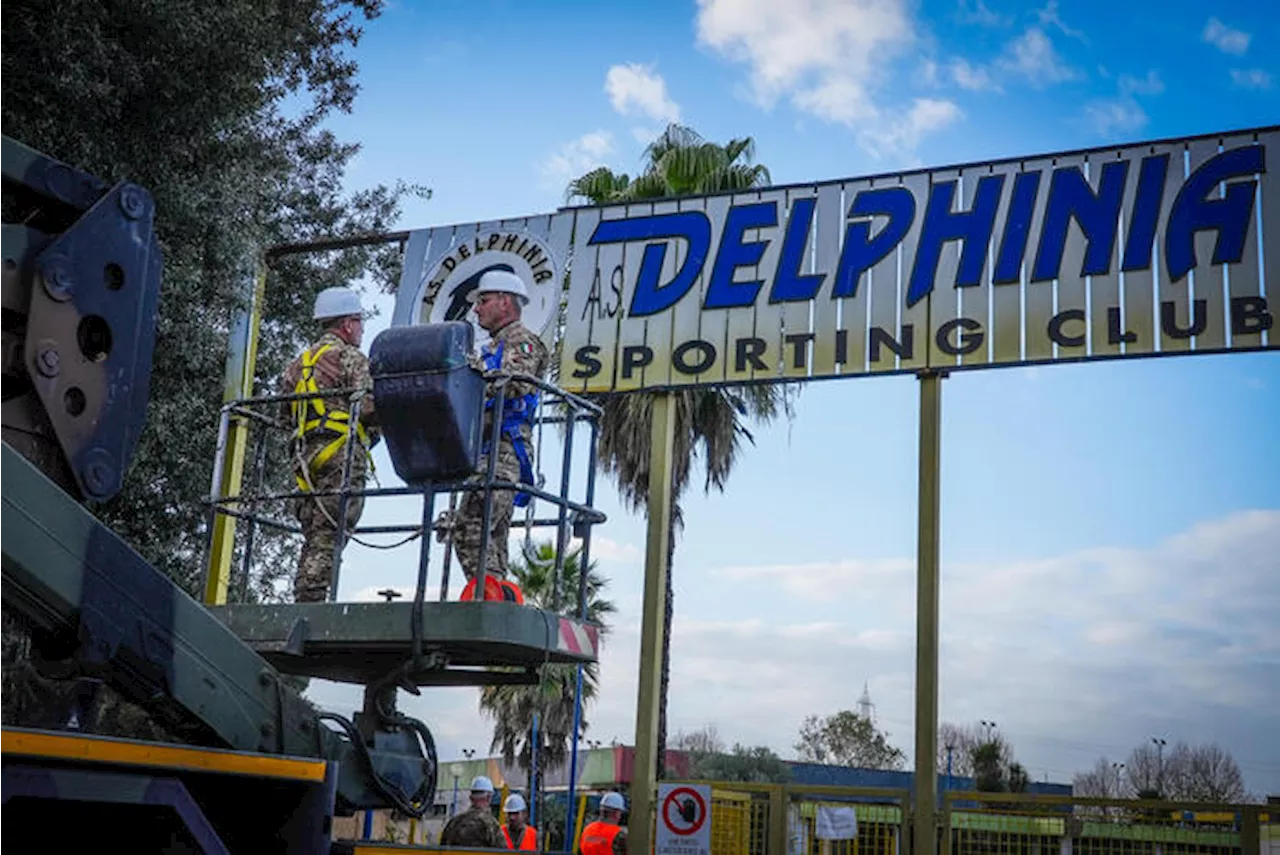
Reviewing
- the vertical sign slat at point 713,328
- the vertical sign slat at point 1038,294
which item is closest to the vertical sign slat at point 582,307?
the vertical sign slat at point 713,328

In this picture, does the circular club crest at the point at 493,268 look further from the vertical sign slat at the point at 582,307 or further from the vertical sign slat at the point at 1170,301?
the vertical sign slat at the point at 1170,301

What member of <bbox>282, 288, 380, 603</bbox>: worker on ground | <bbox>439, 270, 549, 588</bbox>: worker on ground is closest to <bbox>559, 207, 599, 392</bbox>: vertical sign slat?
<bbox>282, 288, 380, 603</bbox>: worker on ground

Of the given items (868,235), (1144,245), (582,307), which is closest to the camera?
(1144,245)

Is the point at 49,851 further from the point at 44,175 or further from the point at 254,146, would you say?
the point at 254,146

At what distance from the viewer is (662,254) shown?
11500 millimetres

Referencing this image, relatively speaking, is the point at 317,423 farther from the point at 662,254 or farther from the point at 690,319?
the point at 662,254

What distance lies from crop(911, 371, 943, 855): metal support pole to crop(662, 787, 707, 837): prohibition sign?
5.00 feet

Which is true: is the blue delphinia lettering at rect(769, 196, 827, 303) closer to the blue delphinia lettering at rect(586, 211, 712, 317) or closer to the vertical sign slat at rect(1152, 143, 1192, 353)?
the blue delphinia lettering at rect(586, 211, 712, 317)

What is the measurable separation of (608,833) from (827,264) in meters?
5.48

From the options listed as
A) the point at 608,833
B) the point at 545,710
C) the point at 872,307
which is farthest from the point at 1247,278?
the point at 545,710

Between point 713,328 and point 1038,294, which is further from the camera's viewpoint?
point 713,328

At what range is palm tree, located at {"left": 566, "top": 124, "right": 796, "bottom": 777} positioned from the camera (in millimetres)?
25422

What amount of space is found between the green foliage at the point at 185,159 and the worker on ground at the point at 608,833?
420cm

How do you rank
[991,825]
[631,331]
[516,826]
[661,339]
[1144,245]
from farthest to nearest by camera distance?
[516,826] < [631,331] < [661,339] < [1144,245] < [991,825]
